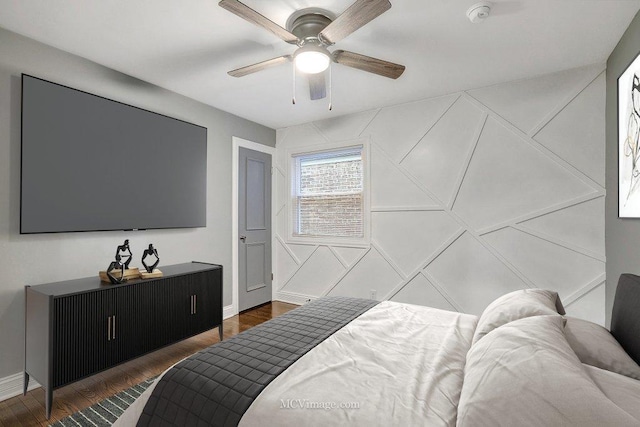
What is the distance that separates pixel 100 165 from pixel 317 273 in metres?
2.75

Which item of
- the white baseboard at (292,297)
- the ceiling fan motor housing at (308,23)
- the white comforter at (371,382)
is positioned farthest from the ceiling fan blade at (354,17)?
the white baseboard at (292,297)

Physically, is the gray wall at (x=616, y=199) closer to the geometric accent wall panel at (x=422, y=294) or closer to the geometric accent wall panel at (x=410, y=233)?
the geometric accent wall panel at (x=410, y=233)

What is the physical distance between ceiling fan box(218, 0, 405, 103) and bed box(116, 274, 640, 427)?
1627 mm

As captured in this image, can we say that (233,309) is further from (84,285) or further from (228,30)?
(228,30)

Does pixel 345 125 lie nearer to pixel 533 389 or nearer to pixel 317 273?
pixel 317 273

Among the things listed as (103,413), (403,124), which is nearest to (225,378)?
(103,413)

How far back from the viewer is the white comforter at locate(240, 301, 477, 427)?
1.01 metres

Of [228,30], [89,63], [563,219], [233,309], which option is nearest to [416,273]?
[563,219]

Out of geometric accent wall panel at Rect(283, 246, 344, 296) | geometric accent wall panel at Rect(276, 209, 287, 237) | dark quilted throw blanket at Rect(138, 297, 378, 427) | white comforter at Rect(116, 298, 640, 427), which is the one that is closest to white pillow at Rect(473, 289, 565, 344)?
white comforter at Rect(116, 298, 640, 427)

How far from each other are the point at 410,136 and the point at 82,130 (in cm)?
316

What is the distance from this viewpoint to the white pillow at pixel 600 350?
108 centimetres

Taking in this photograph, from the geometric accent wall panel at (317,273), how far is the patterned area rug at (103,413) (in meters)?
2.41

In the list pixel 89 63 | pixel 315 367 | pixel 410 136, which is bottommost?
pixel 315 367

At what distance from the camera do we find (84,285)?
7.54 ft
